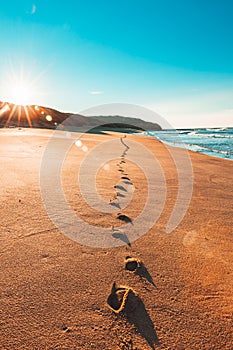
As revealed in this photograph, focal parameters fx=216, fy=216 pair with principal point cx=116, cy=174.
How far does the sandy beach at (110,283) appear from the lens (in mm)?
1234

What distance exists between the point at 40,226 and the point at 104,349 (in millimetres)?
1447

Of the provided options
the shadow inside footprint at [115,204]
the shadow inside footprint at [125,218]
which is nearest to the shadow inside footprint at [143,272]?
the shadow inside footprint at [125,218]

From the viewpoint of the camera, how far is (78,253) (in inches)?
77.2

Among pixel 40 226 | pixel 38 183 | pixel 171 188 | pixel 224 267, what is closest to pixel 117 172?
pixel 171 188

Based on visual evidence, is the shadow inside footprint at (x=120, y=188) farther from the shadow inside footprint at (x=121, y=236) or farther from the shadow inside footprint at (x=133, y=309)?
the shadow inside footprint at (x=133, y=309)

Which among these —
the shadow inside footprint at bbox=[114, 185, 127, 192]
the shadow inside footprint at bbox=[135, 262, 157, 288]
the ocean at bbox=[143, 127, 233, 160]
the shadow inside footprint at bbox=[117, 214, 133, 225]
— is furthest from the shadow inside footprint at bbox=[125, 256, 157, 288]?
the ocean at bbox=[143, 127, 233, 160]

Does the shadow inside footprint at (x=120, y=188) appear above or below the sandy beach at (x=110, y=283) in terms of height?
above

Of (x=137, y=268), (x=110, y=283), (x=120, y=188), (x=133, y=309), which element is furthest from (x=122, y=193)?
(x=133, y=309)

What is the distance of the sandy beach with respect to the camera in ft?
4.05

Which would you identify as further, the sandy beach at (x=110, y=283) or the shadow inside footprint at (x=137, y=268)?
the shadow inside footprint at (x=137, y=268)

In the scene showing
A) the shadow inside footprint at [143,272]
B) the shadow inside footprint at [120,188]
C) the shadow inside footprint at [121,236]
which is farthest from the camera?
the shadow inside footprint at [120,188]

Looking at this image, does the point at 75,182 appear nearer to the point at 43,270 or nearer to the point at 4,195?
the point at 4,195

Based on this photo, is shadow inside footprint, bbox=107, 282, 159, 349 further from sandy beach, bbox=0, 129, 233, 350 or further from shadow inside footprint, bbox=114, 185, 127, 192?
shadow inside footprint, bbox=114, 185, 127, 192

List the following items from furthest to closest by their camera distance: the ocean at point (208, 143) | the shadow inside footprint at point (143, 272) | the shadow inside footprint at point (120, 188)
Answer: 1. the ocean at point (208, 143)
2. the shadow inside footprint at point (120, 188)
3. the shadow inside footprint at point (143, 272)
